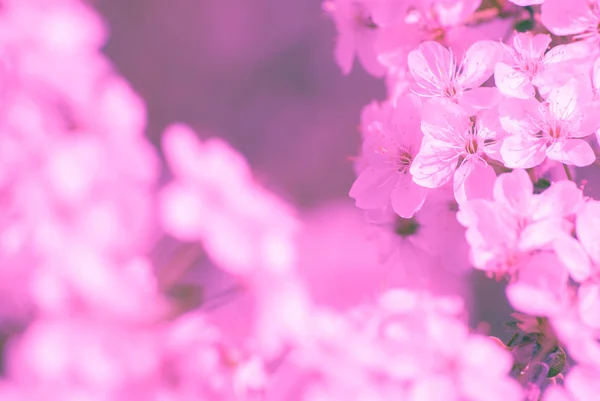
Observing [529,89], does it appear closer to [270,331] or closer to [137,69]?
[270,331]

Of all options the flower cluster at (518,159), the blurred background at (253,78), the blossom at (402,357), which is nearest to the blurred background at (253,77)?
the blurred background at (253,78)

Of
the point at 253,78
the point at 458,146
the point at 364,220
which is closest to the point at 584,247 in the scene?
the point at 458,146

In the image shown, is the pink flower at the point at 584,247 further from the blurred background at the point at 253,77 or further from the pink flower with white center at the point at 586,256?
the blurred background at the point at 253,77

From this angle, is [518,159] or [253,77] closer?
[518,159]

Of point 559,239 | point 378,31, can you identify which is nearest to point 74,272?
point 378,31

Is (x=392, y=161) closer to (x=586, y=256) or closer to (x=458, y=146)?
(x=458, y=146)
